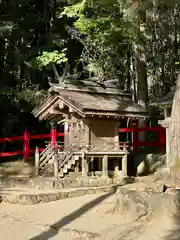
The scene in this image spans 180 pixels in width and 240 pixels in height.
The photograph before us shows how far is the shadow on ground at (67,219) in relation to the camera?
9.64 m

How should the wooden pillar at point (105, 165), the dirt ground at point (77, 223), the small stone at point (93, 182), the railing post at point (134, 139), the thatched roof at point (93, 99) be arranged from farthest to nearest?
the railing post at point (134, 139) < the wooden pillar at point (105, 165) < the thatched roof at point (93, 99) < the small stone at point (93, 182) < the dirt ground at point (77, 223)

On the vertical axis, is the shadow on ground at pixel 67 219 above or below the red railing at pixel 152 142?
below

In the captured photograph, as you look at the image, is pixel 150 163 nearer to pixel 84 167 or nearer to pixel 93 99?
pixel 84 167

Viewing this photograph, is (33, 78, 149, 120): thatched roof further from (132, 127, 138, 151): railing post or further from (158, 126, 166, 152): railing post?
(132, 127, 138, 151): railing post

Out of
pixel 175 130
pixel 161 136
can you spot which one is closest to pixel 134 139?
pixel 161 136

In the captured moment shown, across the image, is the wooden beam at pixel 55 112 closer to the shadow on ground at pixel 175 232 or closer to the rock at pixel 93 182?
the rock at pixel 93 182

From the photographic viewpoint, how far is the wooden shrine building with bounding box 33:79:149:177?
15.5 metres

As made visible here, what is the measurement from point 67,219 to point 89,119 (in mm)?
5866

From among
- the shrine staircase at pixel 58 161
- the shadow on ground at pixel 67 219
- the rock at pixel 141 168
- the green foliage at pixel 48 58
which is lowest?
the shadow on ground at pixel 67 219

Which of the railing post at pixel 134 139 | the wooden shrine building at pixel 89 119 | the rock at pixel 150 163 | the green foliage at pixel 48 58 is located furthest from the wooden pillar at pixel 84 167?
the green foliage at pixel 48 58

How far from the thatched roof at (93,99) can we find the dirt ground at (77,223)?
3663mm

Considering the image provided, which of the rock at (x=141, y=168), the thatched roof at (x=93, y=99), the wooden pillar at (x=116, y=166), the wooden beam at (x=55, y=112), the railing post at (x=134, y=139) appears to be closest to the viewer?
the thatched roof at (x=93, y=99)

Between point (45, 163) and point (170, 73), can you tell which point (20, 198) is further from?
point (170, 73)

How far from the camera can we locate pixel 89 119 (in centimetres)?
1603
